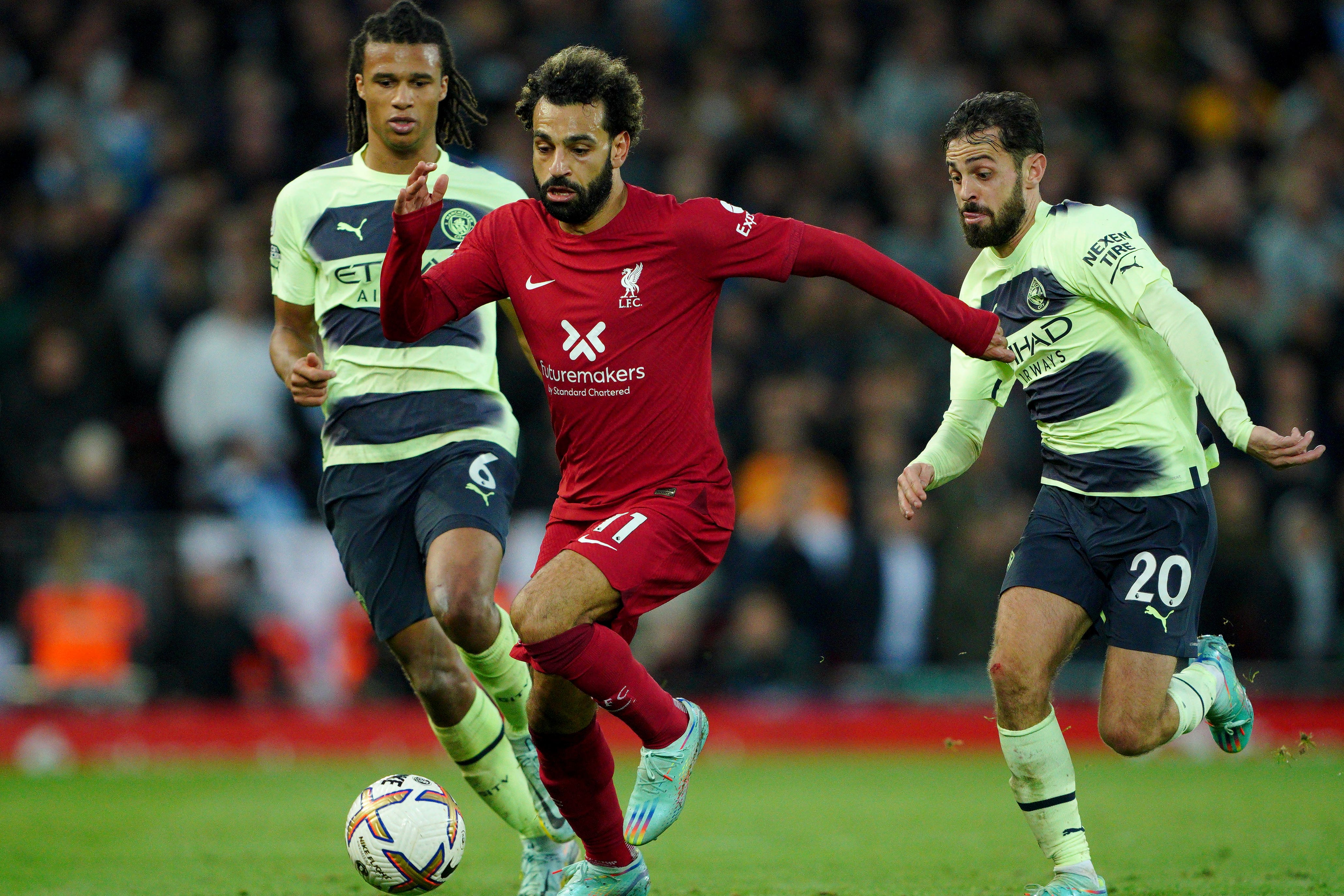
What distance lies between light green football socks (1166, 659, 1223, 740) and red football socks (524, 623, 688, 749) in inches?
72.9

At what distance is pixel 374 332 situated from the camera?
6.48 metres

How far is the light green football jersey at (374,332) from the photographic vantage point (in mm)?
6453

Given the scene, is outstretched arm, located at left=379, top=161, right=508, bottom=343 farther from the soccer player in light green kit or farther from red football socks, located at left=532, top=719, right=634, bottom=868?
red football socks, located at left=532, top=719, right=634, bottom=868

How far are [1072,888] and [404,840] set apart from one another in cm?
235

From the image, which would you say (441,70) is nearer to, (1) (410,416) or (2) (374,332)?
(2) (374,332)

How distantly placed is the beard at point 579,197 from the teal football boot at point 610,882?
224cm

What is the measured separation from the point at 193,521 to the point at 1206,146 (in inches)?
369

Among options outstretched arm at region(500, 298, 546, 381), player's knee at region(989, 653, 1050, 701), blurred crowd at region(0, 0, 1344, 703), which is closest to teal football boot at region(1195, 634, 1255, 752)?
player's knee at region(989, 653, 1050, 701)

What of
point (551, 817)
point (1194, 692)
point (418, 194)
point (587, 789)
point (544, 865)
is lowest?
point (544, 865)

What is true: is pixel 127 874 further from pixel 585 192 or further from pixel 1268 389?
pixel 1268 389

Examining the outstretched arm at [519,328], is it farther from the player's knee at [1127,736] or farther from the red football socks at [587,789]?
the player's knee at [1127,736]

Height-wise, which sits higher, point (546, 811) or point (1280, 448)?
point (1280, 448)

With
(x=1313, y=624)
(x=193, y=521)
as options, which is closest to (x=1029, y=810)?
(x=1313, y=624)

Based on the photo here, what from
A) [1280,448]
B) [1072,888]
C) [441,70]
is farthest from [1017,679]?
[441,70]
